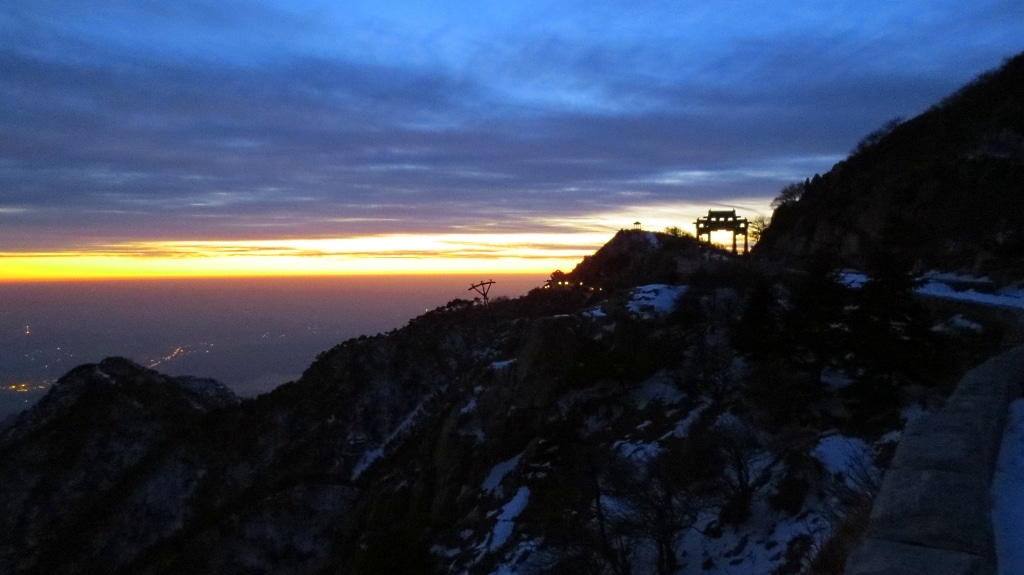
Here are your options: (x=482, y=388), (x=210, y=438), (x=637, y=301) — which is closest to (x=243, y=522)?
(x=210, y=438)

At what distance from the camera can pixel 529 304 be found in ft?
128

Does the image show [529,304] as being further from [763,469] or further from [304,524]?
[763,469]

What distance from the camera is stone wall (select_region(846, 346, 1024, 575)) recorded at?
3301 mm

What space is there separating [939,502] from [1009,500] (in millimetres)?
1326

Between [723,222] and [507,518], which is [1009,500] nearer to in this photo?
[507,518]

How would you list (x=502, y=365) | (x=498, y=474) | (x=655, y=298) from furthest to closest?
(x=655, y=298) → (x=502, y=365) → (x=498, y=474)

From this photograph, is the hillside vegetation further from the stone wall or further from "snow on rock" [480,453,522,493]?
the stone wall

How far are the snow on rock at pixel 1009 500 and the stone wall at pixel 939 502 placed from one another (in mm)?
103

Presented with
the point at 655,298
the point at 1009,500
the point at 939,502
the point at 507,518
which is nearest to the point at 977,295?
the point at 655,298

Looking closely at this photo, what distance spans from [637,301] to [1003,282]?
1160 cm

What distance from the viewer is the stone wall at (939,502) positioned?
3301mm

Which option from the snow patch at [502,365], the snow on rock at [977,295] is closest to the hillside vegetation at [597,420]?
the snow patch at [502,365]

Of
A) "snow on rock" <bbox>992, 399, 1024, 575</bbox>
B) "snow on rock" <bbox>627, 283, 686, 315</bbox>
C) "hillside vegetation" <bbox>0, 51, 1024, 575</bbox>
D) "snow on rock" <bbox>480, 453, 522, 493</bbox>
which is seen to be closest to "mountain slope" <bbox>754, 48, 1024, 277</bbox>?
"hillside vegetation" <bbox>0, 51, 1024, 575</bbox>

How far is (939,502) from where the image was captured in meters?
3.85
